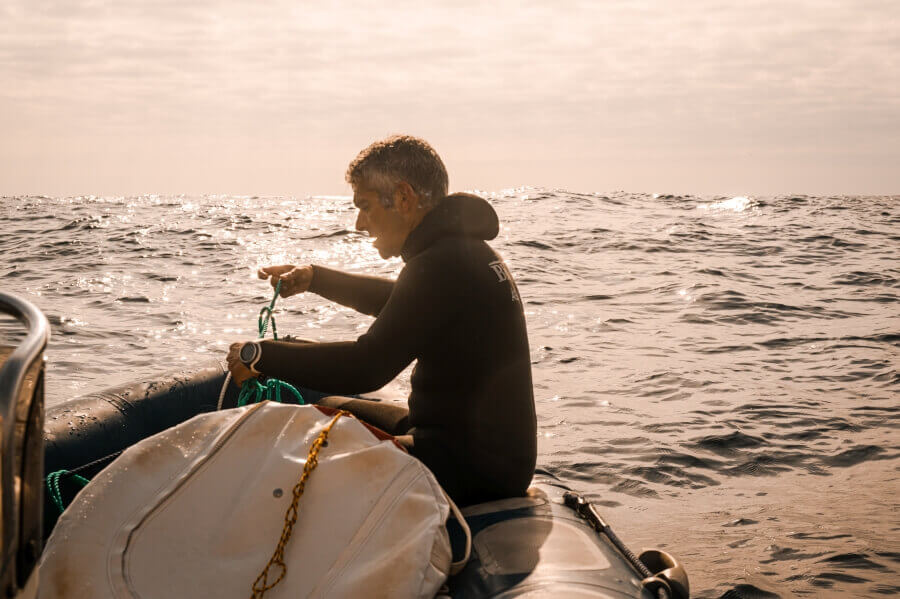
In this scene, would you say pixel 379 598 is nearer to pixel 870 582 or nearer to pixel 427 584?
pixel 427 584

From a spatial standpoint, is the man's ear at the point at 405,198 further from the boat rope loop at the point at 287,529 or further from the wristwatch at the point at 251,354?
the boat rope loop at the point at 287,529

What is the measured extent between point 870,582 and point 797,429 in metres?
3.02

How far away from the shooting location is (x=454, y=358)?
2982mm

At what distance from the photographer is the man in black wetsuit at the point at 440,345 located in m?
2.94

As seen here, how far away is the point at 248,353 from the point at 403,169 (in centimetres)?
89

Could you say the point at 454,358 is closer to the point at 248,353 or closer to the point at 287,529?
the point at 248,353

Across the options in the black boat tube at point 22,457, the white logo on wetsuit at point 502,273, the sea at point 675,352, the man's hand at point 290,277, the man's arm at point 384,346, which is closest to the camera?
the black boat tube at point 22,457

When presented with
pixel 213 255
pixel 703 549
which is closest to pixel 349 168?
pixel 703 549

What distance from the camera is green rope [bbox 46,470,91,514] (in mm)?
3447

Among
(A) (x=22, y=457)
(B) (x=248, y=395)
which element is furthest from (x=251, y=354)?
(A) (x=22, y=457)

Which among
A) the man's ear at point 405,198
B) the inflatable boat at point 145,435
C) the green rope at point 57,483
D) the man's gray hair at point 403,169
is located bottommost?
the green rope at point 57,483

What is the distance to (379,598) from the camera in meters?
2.34

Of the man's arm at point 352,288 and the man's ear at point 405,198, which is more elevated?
the man's ear at point 405,198

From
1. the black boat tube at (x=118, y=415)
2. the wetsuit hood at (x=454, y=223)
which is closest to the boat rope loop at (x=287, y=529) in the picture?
the wetsuit hood at (x=454, y=223)
